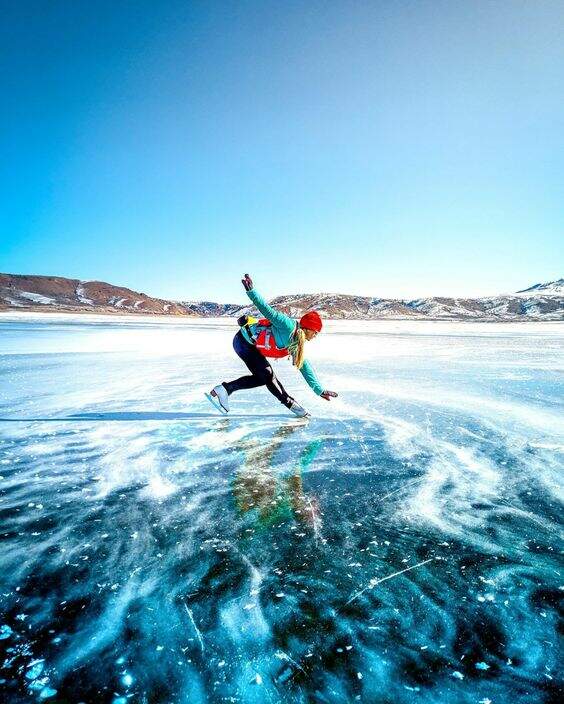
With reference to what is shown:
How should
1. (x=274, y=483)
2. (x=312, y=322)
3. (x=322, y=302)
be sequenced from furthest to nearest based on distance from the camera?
(x=322, y=302)
(x=312, y=322)
(x=274, y=483)

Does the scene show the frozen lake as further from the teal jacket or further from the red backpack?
the teal jacket

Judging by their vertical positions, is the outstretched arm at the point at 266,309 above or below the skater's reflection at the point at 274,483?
above

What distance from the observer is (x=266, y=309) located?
3.93 meters

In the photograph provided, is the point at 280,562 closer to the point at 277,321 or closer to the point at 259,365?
the point at 277,321

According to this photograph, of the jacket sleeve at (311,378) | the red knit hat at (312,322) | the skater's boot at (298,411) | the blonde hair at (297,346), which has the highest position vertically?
the red knit hat at (312,322)

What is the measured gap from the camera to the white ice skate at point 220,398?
462 centimetres

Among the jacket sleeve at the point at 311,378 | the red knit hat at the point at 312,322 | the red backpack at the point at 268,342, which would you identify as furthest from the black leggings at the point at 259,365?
the red knit hat at the point at 312,322

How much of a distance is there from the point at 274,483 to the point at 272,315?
185cm

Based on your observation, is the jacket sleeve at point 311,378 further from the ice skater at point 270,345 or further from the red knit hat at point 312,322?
the red knit hat at point 312,322

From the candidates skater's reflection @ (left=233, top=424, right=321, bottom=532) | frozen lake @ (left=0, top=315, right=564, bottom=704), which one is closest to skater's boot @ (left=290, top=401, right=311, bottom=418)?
frozen lake @ (left=0, top=315, right=564, bottom=704)

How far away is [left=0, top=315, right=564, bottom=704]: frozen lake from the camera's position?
1181 millimetres

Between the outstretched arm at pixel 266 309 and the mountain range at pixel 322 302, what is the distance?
304ft

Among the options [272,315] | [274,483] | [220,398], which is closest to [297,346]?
[272,315]

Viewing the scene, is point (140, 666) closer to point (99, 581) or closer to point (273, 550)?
point (99, 581)
